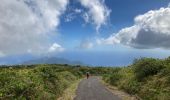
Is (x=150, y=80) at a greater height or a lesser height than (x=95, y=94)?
greater

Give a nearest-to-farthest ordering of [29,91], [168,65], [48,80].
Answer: [29,91] < [168,65] < [48,80]

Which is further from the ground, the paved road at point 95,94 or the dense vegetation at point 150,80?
the dense vegetation at point 150,80

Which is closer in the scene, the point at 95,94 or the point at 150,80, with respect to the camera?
the point at 150,80

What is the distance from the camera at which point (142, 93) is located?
34375mm

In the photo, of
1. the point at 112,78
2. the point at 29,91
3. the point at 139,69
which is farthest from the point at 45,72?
the point at 112,78

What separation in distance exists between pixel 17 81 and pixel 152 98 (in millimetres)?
12001

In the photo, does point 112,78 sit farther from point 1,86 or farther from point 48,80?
point 1,86

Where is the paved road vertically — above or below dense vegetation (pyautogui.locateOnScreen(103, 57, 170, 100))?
below

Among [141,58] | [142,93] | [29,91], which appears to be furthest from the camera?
[141,58]

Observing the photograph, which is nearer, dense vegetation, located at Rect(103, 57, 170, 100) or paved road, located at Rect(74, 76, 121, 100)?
dense vegetation, located at Rect(103, 57, 170, 100)

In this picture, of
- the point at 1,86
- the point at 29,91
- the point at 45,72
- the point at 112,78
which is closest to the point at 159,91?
the point at 29,91

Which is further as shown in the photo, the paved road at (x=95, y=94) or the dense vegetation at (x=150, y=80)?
the paved road at (x=95, y=94)

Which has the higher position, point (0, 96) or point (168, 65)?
point (168, 65)

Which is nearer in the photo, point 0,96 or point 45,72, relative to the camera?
point 0,96
